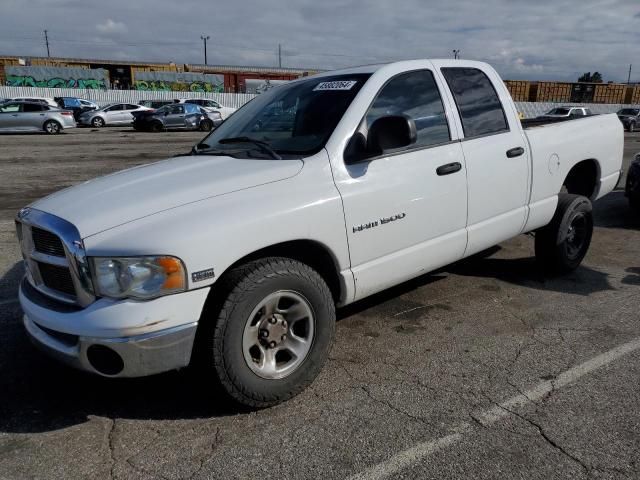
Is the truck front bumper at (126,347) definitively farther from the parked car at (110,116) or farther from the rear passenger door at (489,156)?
the parked car at (110,116)

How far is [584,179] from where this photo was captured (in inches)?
222

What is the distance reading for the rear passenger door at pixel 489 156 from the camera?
407 cm

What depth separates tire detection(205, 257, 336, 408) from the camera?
2770 mm

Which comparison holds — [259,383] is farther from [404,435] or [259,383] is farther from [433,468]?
[433,468]

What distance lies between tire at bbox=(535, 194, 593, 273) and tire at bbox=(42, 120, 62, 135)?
26.6m

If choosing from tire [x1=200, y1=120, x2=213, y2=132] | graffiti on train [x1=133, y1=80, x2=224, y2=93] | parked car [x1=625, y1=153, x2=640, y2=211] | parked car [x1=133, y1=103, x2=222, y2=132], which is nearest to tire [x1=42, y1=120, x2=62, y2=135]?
parked car [x1=133, y1=103, x2=222, y2=132]

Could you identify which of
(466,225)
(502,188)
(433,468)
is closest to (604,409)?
(433,468)

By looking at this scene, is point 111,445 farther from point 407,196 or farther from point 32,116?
point 32,116

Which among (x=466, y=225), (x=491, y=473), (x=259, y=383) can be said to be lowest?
(x=491, y=473)

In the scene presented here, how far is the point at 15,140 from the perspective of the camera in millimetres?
22438

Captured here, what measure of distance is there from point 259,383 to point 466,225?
6.58 ft

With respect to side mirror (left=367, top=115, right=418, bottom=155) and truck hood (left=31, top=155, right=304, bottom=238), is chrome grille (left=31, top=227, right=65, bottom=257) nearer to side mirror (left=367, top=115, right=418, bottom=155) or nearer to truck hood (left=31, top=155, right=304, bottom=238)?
truck hood (left=31, top=155, right=304, bottom=238)

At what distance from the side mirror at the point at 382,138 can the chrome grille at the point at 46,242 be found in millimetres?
1666

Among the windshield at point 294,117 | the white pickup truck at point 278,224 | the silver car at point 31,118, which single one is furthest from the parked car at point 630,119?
the windshield at point 294,117
